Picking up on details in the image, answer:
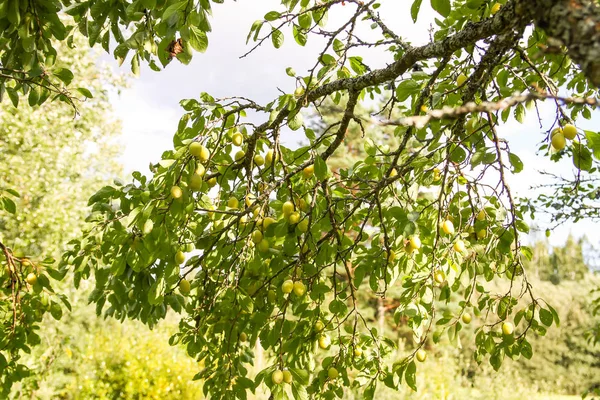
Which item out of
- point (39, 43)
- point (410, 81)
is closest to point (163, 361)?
point (39, 43)

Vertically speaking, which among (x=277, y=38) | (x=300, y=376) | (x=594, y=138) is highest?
(x=277, y=38)

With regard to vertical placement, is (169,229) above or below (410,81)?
below

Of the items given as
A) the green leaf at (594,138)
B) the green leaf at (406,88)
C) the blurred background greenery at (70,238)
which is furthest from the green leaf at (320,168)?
the blurred background greenery at (70,238)

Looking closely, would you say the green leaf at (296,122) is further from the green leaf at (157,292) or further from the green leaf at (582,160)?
the green leaf at (582,160)

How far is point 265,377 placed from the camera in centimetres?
157

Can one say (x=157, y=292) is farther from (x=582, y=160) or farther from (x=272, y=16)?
(x=582, y=160)

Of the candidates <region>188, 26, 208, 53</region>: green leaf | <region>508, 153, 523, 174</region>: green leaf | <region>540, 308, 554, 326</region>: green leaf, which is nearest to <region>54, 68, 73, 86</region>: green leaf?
<region>188, 26, 208, 53</region>: green leaf

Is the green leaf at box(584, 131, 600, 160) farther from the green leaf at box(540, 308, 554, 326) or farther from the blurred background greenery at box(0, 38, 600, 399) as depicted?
the blurred background greenery at box(0, 38, 600, 399)

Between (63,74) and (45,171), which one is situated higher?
(45,171)

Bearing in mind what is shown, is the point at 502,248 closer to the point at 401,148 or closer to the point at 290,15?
the point at 401,148

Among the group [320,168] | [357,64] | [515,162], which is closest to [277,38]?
[357,64]

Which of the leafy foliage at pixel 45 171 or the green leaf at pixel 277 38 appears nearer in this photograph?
the green leaf at pixel 277 38

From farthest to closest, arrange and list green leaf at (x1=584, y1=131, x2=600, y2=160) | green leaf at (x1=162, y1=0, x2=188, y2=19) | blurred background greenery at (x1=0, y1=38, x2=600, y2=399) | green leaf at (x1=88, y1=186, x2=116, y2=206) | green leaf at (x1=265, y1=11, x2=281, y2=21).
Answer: blurred background greenery at (x1=0, y1=38, x2=600, y2=399), green leaf at (x1=88, y1=186, x2=116, y2=206), green leaf at (x1=265, y1=11, x2=281, y2=21), green leaf at (x1=584, y1=131, x2=600, y2=160), green leaf at (x1=162, y1=0, x2=188, y2=19)

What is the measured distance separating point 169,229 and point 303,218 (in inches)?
19.0
